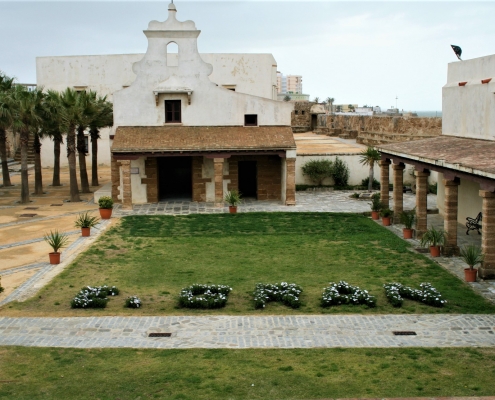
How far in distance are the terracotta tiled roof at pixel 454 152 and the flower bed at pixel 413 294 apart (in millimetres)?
3112

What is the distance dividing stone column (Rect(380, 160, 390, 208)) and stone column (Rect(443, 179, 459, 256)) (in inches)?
265

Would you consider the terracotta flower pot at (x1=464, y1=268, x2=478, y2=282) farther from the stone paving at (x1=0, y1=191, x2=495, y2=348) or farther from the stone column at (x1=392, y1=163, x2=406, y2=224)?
the stone column at (x1=392, y1=163, x2=406, y2=224)

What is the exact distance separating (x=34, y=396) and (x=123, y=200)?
19294mm

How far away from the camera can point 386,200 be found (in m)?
26.8

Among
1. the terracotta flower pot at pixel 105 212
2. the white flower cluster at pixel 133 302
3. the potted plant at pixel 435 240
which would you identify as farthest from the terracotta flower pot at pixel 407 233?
the terracotta flower pot at pixel 105 212

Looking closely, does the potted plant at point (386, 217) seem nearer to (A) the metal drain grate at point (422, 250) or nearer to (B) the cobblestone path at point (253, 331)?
(A) the metal drain grate at point (422, 250)

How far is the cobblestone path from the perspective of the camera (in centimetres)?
1274

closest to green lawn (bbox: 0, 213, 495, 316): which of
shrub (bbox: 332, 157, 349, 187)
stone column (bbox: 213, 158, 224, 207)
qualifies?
stone column (bbox: 213, 158, 224, 207)

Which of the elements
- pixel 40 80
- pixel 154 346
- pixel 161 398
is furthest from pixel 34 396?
pixel 40 80

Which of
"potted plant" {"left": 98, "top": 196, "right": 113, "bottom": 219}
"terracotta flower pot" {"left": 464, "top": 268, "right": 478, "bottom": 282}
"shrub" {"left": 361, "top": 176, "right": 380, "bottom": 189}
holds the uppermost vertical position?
"shrub" {"left": 361, "top": 176, "right": 380, "bottom": 189}

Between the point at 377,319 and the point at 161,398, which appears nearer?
the point at 161,398

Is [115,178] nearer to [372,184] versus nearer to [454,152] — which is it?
[372,184]

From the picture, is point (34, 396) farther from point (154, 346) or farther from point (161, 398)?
point (154, 346)

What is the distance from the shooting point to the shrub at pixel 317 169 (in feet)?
116
